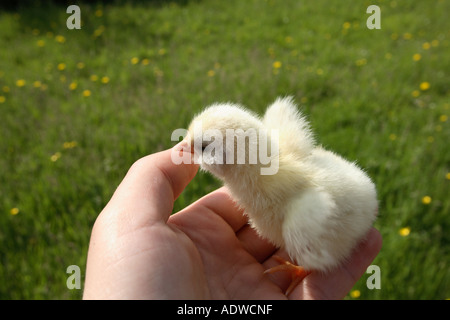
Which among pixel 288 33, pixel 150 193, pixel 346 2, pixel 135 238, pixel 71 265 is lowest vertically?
pixel 71 265

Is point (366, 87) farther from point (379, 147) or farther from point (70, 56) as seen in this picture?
point (70, 56)

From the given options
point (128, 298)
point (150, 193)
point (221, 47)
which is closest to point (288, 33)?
point (221, 47)

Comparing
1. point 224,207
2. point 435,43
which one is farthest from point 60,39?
point 435,43

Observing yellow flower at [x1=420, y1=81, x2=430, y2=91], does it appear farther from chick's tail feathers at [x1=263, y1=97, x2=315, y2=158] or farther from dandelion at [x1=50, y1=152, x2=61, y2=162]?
dandelion at [x1=50, y1=152, x2=61, y2=162]

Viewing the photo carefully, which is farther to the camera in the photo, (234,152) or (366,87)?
(366,87)

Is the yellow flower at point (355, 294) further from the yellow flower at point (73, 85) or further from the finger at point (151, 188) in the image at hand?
the yellow flower at point (73, 85)

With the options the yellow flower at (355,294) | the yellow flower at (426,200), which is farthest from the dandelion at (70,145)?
the yellow flower at (426,200)
